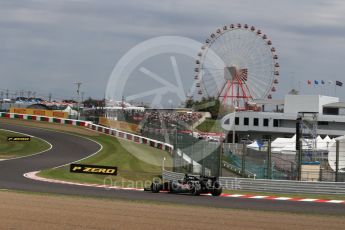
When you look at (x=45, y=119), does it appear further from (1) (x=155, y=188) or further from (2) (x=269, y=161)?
(1) (x=155, y=188)

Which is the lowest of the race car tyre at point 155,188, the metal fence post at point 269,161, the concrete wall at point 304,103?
the race car tyre at point 155,188

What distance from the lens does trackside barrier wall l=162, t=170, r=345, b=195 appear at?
78.6 feet

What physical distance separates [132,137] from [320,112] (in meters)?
45.1

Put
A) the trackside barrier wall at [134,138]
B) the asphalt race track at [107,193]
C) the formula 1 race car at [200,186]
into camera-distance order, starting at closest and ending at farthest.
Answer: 1. the asphalt race track at [107,193]
2. the formula 1 race car at [200,186]
3. the trackside barrier wall at [134,138]

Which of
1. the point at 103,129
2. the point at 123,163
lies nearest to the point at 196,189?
the point at 123,163

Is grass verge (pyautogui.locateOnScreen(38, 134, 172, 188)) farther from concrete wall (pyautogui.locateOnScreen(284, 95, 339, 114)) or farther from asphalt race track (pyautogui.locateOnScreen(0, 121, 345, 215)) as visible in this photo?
concrete wall (pyautogui.locateOnScreen(284, 95, 339, 114))

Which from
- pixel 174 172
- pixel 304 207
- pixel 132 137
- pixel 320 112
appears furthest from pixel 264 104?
pixel 304 207

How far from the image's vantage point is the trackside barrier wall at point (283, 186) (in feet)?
78.6

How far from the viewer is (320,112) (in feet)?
302

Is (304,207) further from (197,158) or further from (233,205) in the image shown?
(197,158)

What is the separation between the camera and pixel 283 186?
2477 cm

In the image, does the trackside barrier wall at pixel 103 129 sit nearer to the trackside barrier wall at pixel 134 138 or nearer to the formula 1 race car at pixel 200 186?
the trackside barrier wall at pixel 134 138

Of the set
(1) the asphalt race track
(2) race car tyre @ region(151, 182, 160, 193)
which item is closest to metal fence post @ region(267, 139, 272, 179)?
(1) the asphalt race track

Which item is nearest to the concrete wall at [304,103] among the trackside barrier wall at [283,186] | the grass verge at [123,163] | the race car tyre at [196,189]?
the grass verge at [123,163]
